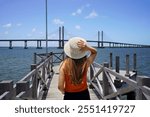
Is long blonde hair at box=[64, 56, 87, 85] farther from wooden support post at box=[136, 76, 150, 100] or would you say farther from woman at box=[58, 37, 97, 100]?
wooden support post at box=[136, 76, 150, 100]

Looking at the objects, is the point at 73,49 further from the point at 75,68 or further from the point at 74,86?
the point at 74,86

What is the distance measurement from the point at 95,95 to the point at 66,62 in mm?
5316

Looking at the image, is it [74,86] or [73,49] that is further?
[74,86]

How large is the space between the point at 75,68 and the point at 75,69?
0.01m

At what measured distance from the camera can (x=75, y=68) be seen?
13.9ft

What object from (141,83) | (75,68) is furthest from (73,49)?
(141,83)

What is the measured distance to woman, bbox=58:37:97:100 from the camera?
13.4 ft

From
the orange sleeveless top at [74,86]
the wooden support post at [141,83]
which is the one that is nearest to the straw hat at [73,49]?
the orange sleeveless top at [74,86]

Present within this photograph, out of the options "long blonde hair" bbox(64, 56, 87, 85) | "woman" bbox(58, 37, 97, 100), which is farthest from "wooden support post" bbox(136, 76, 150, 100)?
"long blonde hair" bbox(64, 56, 87, 85)

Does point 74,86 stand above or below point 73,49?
below

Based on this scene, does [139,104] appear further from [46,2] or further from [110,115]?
[46,2]

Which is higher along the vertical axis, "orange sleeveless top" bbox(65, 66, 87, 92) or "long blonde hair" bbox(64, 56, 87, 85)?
"long blonde hair" bbox(64, 56, 87, 85)

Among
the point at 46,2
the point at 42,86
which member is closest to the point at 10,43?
the point at 46,2

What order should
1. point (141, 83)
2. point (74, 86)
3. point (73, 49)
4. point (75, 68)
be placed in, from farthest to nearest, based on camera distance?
point (141, 83)
point (74, 86)
point (75, 68)
point (73, 49)
